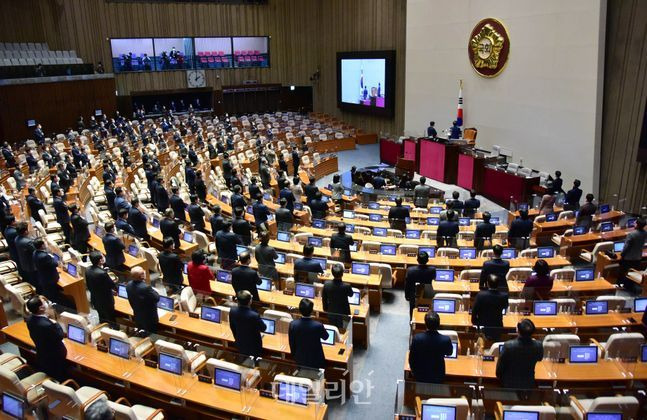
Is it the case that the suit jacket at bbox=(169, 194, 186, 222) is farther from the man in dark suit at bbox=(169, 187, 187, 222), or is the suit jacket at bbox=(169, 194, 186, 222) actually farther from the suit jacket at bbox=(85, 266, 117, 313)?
the suit jacket at bbox=(85, 266, 117, 313)

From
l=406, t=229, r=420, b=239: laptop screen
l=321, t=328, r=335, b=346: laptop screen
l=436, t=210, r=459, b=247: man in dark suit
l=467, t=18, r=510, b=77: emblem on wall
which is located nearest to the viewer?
l=321, t=328, r=335, b=346: laptop screen

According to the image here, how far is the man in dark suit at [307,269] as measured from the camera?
851 centimetres

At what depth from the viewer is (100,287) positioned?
7828mm

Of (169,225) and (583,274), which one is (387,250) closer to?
(583,274)

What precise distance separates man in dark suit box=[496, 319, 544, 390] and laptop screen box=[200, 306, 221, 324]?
3.88 m

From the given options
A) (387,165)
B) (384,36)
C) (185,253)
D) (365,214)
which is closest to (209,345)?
(185,253)

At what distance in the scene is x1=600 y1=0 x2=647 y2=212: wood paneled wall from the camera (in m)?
14.8

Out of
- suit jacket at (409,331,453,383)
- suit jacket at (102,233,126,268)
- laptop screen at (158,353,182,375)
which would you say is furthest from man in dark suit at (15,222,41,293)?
suit jacket at (409,331,453,383)

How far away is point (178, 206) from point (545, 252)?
849 cm

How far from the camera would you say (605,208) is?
42.7ft

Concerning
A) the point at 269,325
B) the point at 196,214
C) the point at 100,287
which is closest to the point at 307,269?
the point at 269,325

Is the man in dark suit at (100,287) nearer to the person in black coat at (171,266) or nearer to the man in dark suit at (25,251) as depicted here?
the person in black coat at (171,266)

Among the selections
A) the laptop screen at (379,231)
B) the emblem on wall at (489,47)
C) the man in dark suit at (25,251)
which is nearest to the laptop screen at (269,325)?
the man in dark suit at (25,251)

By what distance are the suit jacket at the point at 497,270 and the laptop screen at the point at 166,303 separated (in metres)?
4.79
